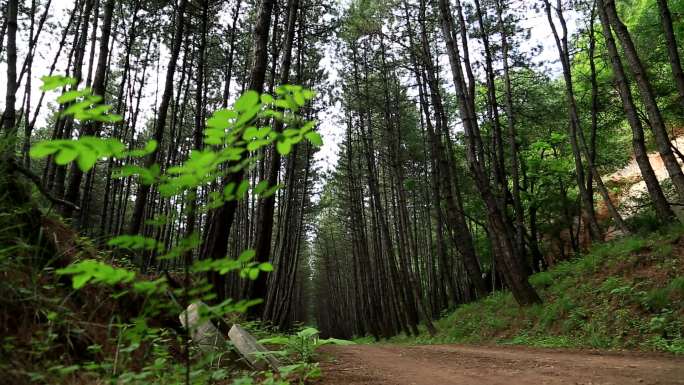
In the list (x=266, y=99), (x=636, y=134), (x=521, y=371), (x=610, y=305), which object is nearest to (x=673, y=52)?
(x=636, y=134)

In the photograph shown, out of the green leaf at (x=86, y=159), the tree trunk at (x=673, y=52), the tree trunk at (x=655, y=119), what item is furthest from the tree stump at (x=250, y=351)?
the tree trunk at (x=673, y=52)

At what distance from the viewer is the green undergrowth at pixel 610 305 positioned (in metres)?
6.64

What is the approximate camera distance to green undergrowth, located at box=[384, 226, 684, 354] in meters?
6.64

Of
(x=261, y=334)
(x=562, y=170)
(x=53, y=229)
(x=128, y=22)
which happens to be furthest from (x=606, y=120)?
(x=128, y=22)

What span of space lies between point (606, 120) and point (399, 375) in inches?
612

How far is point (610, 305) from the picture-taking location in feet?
26.0

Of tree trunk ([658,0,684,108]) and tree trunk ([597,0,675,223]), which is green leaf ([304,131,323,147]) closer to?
tree trunk ([658,0,684,108])

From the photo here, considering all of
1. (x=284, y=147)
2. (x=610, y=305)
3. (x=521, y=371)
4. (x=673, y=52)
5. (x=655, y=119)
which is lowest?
(x=521, y=371)

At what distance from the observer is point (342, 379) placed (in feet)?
13.3

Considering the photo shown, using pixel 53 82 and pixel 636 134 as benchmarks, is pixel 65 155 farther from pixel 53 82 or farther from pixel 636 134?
pixel 636 134

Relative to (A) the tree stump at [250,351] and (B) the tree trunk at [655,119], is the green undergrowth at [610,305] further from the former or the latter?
(A) the tree stump at [250,351]

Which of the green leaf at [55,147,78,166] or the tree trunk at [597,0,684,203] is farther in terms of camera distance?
the tree trunk at [597,0,684,203]

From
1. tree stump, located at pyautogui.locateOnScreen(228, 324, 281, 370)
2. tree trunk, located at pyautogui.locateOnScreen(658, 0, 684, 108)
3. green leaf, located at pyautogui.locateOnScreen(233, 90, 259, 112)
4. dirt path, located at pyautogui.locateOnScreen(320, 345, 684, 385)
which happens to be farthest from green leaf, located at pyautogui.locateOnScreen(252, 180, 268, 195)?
tree trunk, located at pyautogui.locateOnScreen(658, 0, 684, 108)

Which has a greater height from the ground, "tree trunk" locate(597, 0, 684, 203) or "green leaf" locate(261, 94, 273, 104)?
"tree trunk" locate(597, 0, 684, 203)
